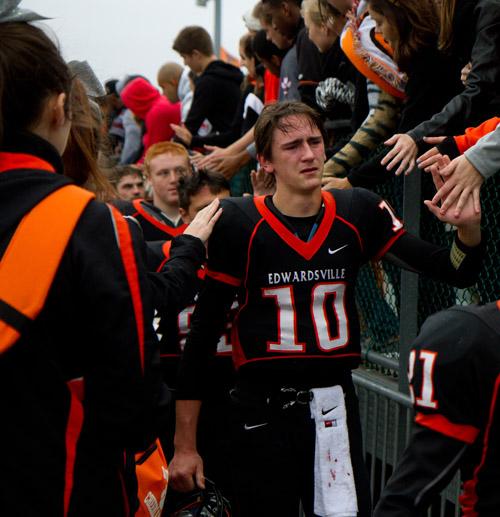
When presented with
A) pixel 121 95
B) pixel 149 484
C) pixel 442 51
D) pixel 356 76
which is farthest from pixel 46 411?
pixel 121 95

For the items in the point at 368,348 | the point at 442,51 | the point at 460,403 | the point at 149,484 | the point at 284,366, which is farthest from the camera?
the point at 368,348

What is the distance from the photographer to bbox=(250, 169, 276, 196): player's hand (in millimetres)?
4238

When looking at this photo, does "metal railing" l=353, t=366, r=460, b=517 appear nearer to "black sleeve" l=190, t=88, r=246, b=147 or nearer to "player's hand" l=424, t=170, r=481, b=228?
"player's hand" l=424, t=170, r=481, b=228

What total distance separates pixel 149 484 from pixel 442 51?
2340 mm

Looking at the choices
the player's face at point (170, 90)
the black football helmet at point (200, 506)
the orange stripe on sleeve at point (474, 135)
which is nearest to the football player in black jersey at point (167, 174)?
the black football helmet at point (200, 506)

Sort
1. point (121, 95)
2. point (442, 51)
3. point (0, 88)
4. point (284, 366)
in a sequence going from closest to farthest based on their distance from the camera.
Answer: point (0, 88), point (284, 366), point (442, 51), point (121, 95)

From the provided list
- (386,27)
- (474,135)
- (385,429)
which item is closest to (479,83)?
(474,135)

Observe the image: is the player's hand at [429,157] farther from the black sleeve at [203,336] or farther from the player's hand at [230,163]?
the player's hand at [230,163]

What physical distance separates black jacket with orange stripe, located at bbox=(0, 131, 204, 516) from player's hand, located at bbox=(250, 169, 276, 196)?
83.4 inches

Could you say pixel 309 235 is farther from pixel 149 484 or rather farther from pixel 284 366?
pixel 149 484

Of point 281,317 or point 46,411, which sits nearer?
point 46,411

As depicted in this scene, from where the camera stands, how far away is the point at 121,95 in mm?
9766

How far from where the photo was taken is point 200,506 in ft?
11.8

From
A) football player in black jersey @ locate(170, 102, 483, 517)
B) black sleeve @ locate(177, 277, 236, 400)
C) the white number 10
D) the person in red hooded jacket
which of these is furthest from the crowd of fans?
the person in red hooded jacket
